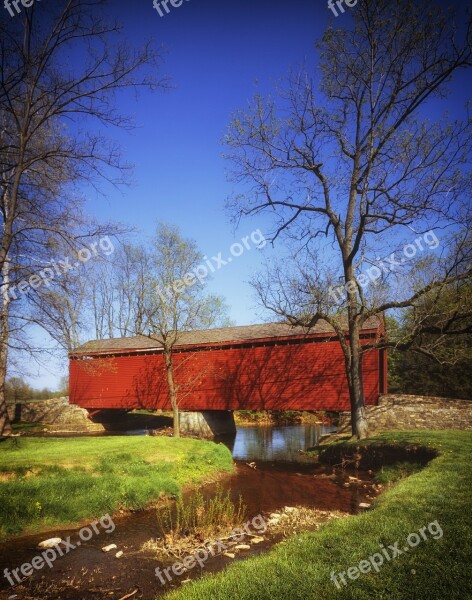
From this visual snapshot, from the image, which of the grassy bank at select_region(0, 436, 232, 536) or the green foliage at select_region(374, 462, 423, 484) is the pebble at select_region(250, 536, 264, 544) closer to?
the grassy bank at select_region(0, 436, 232, 536)

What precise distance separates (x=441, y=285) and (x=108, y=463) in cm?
1035

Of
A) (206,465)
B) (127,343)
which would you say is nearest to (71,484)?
(206,465)

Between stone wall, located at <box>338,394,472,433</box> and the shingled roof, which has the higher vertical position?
the shingled roof

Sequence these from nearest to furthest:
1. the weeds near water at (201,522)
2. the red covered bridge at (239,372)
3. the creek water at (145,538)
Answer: the creek water at (145,538), the weeds near water at (201,522), the red covered bridge at (239,372)

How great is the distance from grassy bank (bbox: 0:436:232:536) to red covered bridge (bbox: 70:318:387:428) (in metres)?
4.38

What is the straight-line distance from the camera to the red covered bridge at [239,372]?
58.6 ft

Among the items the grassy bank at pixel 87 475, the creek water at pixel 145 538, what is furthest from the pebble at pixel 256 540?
the grassy bank at pixel 87 475

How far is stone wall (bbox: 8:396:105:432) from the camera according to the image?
24.3 m

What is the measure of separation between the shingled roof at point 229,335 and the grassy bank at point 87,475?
6617 millimetres

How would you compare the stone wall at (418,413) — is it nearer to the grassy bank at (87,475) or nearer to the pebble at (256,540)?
the grassy bank at (87,475)

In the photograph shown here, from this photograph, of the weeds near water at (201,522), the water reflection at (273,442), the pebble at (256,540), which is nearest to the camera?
the pebble at (256,540)

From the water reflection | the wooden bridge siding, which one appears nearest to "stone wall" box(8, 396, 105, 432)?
the wooden bridge siding

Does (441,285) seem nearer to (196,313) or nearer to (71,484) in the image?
(196,313)

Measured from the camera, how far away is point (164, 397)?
2202 centimetres
